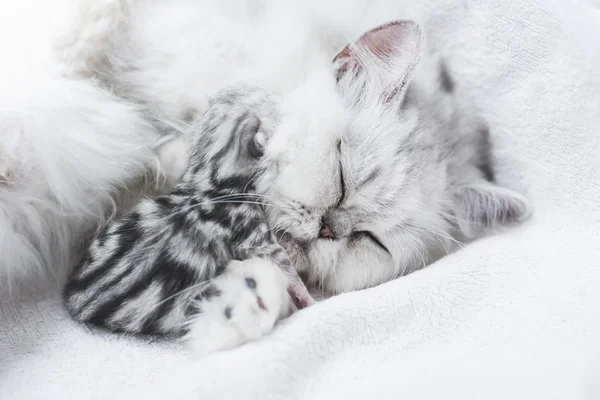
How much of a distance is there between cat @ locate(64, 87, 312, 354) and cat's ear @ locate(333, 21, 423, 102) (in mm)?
187

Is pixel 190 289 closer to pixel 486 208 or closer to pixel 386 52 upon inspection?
pixel 386 52

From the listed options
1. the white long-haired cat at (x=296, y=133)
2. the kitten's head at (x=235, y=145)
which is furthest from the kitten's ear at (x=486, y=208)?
the kitten's head at (x=235, y=145)

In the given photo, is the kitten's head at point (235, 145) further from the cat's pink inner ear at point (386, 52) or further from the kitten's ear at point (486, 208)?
the kitten's ear at point (486, 208)

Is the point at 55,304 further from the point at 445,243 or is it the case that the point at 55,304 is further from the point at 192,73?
the point at 445,243

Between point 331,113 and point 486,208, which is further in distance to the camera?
point 486,208

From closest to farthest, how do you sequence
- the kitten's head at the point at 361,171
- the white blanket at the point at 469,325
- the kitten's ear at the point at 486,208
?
1. the white blanket at the point at 469,325
2. the kitten's head at the point at 361,171
3. the kitten's ear at the point at 486,208

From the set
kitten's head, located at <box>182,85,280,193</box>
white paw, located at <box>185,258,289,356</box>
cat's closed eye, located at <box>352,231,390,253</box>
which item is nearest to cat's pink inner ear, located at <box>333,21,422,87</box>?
kitten's head, located at <box>182,85,280,193</box>

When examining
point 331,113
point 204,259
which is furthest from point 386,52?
point 204,259

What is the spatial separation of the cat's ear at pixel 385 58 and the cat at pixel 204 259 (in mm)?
187

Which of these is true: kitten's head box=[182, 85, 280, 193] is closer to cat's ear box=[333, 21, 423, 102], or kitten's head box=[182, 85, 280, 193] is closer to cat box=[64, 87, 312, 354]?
cat box=[64, 87, 312, 354]

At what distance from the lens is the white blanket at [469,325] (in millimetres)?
740

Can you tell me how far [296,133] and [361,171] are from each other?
135mm

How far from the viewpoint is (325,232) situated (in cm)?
93

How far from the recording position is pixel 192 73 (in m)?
1.07
